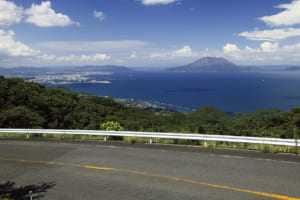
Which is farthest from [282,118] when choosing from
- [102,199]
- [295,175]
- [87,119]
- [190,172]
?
[87,119]

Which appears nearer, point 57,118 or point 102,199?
point 102,199

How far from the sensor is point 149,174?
687 cm

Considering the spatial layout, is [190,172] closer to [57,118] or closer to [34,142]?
[34,142]

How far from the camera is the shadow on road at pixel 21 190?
5.66 metres

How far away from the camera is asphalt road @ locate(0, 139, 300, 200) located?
18.2ft

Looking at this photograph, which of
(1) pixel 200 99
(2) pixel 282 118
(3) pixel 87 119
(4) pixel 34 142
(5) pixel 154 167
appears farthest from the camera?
(1) pixel 200 99

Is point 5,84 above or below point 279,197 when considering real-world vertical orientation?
above

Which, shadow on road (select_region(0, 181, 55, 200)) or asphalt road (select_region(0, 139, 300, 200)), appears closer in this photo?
asphalt road (select_region(0, 139, 300, 200))

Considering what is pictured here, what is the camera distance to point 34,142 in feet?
40.8

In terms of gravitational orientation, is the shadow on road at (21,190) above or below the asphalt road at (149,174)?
below

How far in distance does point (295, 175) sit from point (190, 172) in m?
3.03

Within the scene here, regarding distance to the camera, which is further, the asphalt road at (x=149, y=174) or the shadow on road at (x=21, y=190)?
the shadow on road at (x=21, y=190)

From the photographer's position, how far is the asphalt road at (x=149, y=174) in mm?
5543

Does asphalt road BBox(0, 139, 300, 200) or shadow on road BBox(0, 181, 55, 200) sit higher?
asphalt road BBox(0, 139, 300, 200)
